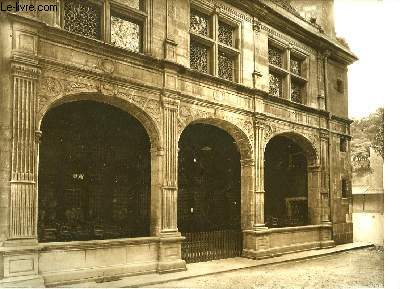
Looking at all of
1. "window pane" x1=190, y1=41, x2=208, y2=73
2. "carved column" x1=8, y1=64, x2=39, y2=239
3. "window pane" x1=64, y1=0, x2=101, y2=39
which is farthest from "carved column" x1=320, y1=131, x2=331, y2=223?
"carved column" x1=8, y1=64, x2=39, y2=239

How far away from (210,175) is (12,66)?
23.1 ft

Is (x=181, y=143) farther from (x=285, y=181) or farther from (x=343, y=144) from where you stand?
(x=343, y=144)

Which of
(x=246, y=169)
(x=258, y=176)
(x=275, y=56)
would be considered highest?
(x=275, y=56)

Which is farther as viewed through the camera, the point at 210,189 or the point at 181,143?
the point at 210,189

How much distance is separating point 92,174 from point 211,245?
3.64 m

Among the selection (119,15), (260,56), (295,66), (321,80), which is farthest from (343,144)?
(119,15)

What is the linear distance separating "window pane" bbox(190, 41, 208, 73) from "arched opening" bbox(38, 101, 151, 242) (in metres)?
2.16

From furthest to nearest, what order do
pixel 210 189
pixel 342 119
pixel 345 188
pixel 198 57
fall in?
pixel 342 119, pixel 345 188, pixel 210 189, pixel 198 57

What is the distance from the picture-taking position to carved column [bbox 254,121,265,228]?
1103 cm

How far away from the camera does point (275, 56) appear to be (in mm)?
12641

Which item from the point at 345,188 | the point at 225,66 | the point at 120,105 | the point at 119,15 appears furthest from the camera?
the point at 345,188

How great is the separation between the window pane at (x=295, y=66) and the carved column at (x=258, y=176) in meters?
3.07

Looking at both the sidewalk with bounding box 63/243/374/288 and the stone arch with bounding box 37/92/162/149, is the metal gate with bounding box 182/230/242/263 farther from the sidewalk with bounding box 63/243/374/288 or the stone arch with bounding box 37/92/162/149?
the stone arch with bounding box 37/92/162/149

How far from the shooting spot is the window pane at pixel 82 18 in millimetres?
7918
